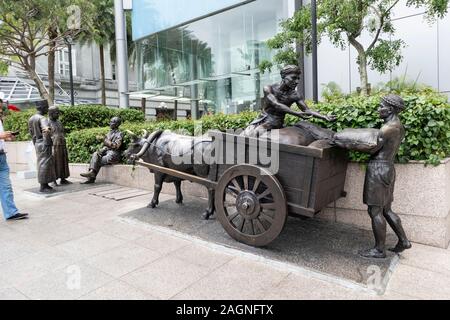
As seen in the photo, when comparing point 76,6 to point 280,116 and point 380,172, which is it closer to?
point 280,116

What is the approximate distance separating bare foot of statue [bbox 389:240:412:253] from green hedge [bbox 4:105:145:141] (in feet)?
34.1

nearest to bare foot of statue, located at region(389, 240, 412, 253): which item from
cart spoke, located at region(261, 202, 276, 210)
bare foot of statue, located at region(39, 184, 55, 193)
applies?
cart spoke, located at region(261, 202, 276, 210)

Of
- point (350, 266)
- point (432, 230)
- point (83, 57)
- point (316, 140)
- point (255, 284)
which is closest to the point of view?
point (255, 284)

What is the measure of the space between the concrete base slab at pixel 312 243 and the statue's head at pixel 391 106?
1.56m

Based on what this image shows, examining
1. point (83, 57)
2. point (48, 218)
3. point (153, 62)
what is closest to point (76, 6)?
point (153, 62)

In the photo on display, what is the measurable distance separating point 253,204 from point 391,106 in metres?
1.78

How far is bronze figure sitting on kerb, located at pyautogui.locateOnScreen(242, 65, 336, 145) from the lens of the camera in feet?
12.4

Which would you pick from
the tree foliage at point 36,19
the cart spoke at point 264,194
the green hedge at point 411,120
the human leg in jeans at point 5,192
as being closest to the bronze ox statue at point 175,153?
the green hedge at point 411,120

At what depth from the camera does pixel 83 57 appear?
3391 cm

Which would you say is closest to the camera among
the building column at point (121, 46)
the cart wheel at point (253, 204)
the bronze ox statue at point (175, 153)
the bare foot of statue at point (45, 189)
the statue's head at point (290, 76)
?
the cart wheel at point (253, 204)

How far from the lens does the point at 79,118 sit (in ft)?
36.8

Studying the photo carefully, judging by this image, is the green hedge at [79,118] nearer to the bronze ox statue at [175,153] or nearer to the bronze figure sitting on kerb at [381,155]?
the bronze ox statue at [175,153]

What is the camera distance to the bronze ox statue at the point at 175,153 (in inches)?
184
